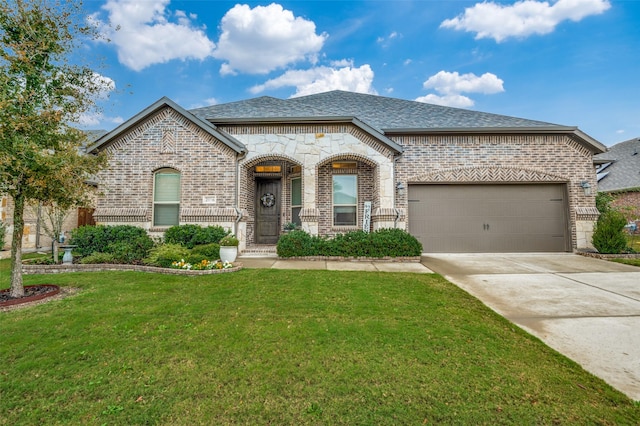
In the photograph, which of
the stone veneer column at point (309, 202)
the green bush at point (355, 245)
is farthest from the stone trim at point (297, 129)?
the green bush at point (355, 245)

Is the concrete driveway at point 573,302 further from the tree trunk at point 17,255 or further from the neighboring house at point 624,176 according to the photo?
the neighboring house at point 624,176

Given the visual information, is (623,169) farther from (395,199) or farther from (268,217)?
(268,217)

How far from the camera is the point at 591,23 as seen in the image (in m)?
12.4

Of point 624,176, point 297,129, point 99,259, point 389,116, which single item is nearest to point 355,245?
point 297,129

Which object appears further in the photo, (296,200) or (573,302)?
(296,200)

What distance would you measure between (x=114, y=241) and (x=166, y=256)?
8.70 feet

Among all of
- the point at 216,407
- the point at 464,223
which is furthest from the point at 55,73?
the point at 464,223

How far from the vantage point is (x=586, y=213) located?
10.1 meters

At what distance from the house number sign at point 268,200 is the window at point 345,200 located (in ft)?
8.46

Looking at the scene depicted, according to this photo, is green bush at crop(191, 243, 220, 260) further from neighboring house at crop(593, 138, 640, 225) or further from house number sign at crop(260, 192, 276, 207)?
neighboring house at crop(593, 138, 640, 225)

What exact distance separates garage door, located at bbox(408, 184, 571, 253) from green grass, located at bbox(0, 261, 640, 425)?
6233 millimetres

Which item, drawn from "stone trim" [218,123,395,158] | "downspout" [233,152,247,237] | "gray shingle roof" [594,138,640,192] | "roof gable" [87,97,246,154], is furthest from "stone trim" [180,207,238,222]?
"gray shingle roof" [594,138,640,192]

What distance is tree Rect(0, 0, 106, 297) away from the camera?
4.42 meters

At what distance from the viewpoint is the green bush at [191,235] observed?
8.36 meters
